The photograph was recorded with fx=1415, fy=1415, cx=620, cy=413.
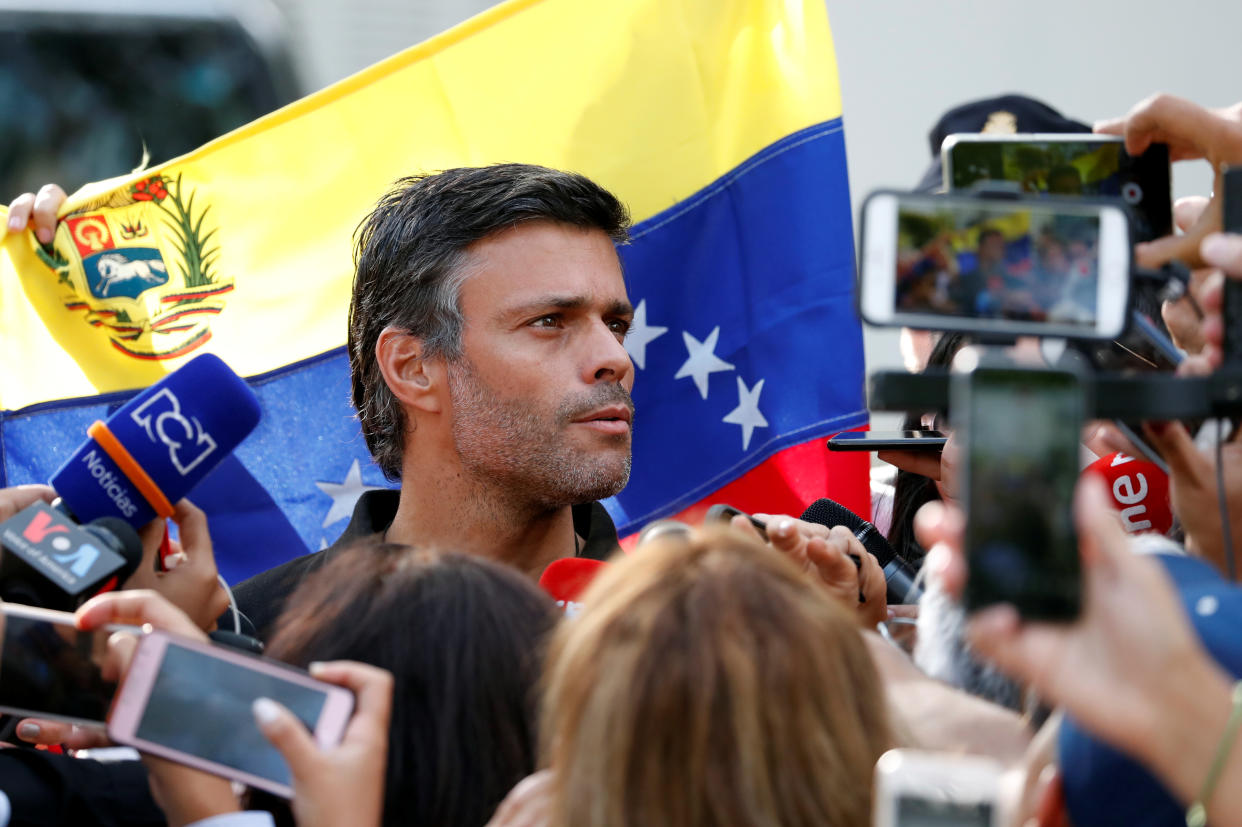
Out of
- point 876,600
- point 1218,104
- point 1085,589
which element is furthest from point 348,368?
point 1218,104

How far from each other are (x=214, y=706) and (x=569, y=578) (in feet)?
3.29

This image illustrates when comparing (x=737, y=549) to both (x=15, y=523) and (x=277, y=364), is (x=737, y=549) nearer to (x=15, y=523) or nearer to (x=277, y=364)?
(x=15, y=523)

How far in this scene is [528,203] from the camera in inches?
115

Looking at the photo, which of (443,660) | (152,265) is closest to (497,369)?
(152,265)

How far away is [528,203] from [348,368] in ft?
2.75

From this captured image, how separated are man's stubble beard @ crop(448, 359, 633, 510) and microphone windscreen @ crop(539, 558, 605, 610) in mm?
384

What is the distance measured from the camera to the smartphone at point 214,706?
138 cm

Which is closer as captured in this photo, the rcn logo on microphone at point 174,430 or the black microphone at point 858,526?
the rcn logo on microphone at point 174,430

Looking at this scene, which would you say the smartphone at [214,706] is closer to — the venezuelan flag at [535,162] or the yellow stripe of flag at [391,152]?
the venezuelan flag at [535,162]

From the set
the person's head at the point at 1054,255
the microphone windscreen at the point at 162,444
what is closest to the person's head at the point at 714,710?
the person's head at the point at 1054,255

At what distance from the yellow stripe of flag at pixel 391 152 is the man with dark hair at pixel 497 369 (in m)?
0.36

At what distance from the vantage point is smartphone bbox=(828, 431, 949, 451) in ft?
8.04

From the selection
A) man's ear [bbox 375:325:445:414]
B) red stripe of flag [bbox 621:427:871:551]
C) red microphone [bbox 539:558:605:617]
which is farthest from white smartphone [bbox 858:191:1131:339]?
red stripe of flag [bbox 621:427:871:551]

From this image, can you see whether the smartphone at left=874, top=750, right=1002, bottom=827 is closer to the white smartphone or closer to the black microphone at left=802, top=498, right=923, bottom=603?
the white smartphone
